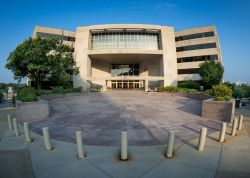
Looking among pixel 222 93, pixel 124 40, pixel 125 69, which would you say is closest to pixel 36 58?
pixel 222 93

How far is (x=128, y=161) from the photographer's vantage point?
4.81 metres

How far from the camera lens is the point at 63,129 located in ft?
26.3

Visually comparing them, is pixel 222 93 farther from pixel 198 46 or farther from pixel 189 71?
pixel 198 46

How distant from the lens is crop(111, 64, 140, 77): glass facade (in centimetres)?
5183

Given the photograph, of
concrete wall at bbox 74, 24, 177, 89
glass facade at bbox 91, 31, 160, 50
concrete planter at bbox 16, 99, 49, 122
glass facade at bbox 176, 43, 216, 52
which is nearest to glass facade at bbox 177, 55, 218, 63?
glass facade at bbox 176, 43, 216, 52

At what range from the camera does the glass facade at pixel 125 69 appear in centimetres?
5183

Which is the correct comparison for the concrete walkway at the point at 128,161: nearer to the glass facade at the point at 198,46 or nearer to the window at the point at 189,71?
the window at the point at 189,71

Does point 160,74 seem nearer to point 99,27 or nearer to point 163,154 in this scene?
point 99,27

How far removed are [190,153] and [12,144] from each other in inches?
263

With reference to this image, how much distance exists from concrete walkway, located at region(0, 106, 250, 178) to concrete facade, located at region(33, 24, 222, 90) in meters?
33.5

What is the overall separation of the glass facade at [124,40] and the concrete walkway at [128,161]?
37528mm

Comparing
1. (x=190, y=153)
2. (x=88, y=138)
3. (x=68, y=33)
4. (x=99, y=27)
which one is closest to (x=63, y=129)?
(x=88, y=138)

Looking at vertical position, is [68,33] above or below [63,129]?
above

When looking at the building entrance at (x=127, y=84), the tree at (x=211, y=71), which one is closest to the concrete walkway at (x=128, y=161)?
the tree at (x=211, y=71)
